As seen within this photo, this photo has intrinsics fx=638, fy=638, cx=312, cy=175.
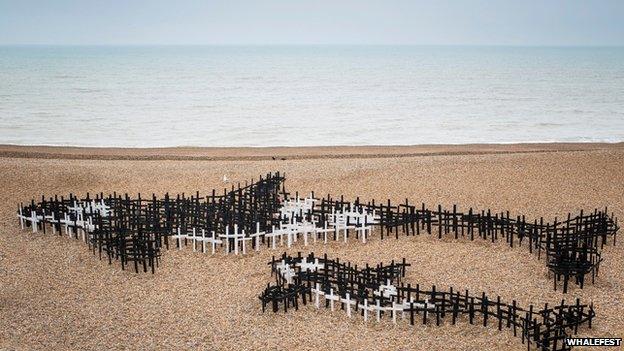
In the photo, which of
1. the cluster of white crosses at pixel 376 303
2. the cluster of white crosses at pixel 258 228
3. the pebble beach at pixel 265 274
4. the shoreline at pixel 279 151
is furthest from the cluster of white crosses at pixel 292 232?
the shoreline at pixel 279 151

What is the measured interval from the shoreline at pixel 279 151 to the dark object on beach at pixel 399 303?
1974cm

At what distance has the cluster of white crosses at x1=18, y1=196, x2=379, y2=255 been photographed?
1812 cm

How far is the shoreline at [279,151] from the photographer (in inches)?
1430

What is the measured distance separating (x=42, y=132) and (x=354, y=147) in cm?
2351

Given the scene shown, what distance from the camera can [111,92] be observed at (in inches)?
3095

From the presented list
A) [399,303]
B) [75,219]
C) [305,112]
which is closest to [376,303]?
[399,303]

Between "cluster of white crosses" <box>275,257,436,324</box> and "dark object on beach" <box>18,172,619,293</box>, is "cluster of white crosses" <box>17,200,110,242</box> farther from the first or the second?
"cluster of white crosses" <box>275,257,436,324</box>

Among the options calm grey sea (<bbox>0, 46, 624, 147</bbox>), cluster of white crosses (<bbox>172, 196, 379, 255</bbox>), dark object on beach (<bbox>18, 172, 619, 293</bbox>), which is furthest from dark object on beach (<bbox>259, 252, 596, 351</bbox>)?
calm grey sea (<bbox>0, 46, 624, 147</bbox>)

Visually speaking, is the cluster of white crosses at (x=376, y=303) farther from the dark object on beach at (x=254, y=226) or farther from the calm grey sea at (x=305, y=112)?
the calm grey sea at (x=305, y=112)

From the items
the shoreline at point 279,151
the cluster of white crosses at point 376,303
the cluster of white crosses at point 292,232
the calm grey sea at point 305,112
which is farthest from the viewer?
the calm grey sea at point 305,112

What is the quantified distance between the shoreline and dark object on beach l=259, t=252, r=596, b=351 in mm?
19736

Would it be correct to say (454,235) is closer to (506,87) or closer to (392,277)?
(392,277)

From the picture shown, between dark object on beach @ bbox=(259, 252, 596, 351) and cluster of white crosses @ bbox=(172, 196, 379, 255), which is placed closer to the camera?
dark object on beach @ bbox=(259, 252, 596, 351)

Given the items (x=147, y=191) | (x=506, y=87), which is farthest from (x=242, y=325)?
(x=506, y=87)
